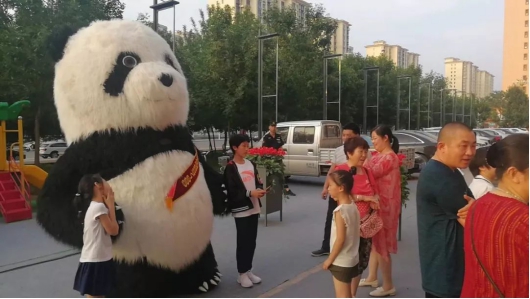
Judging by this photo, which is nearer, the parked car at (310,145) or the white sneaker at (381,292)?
the white sneaker at (381,292)

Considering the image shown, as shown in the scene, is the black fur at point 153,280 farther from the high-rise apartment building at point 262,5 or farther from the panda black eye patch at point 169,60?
the high-rise apartment building at point 262,5

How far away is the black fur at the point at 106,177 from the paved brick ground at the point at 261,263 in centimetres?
51

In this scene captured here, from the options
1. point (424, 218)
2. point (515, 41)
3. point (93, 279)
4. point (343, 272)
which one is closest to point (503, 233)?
point (424, 218)

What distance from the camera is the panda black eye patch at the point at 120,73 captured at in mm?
3869

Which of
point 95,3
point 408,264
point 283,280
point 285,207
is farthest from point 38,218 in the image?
point 95,3

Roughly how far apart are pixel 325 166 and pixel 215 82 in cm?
888

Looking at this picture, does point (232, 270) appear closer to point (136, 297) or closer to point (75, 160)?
point (136, 297)

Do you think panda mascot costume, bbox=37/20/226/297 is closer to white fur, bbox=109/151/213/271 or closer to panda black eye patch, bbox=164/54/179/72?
white fur, bbox=109/151/213/271

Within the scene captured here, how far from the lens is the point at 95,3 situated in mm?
12445

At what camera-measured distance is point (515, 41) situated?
16297mm

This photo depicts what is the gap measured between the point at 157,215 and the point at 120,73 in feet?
4.05

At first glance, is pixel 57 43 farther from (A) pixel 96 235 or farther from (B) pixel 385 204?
(B) pixel 385 204

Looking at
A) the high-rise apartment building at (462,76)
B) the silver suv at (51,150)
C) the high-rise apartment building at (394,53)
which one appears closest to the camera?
the silver suv at (51,150)

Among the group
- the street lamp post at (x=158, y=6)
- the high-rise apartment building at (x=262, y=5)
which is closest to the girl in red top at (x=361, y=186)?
the street lamp post at (x=158, y=6)
